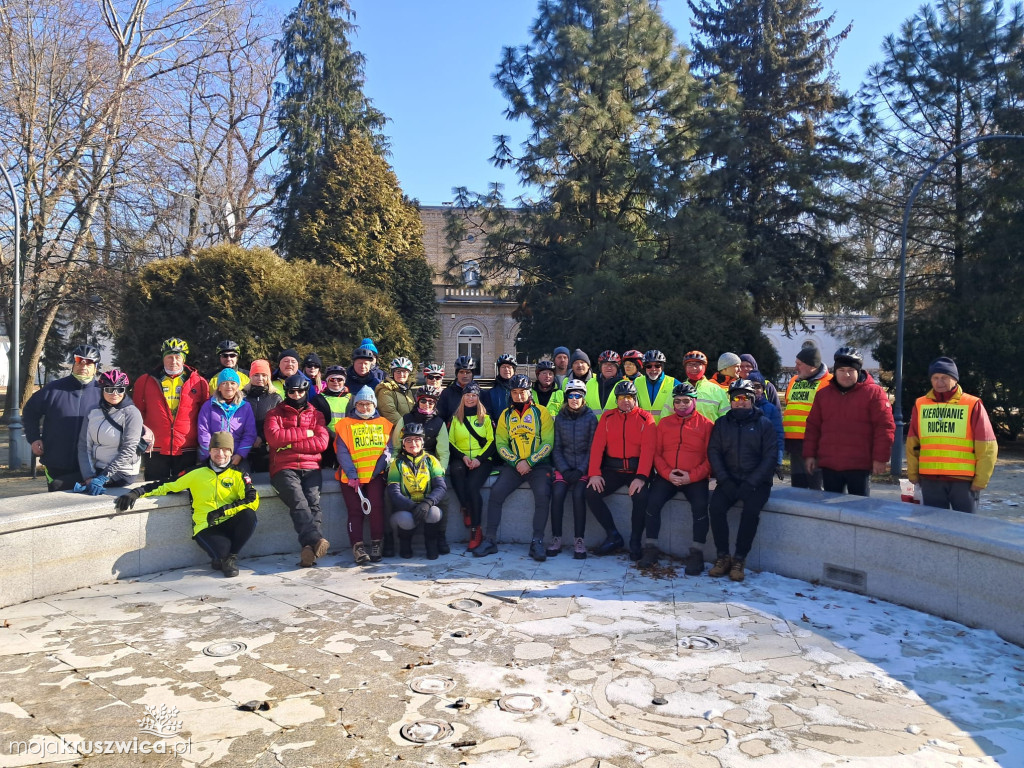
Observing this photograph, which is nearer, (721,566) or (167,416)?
(721,566)

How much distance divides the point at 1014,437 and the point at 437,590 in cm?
1637

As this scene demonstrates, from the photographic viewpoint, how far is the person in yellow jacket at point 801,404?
800cm

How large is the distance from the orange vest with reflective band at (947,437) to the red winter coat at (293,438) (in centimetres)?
514

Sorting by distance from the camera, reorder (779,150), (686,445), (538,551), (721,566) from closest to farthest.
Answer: (721,566) → (686,445) → (538,551) → (779,150)

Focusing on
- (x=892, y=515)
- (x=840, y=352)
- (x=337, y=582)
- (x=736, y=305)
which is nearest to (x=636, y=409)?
(x=840, y=352)

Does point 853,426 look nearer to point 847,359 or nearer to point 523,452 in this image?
point 847,359

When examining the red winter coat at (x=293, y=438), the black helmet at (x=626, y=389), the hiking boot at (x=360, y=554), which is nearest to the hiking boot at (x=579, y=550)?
the black helmet at (x=626, y=389)

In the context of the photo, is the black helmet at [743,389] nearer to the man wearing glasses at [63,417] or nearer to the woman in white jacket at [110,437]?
the woman in white jacket at [110,437]

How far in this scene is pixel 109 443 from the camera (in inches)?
267

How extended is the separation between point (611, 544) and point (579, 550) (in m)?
0.32

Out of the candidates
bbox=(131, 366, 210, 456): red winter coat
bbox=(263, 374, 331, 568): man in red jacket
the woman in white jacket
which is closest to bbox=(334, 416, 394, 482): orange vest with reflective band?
bbox=(263, 374, 331, 568): man in red jacket

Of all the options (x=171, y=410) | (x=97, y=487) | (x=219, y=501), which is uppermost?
(x=171, y=410)

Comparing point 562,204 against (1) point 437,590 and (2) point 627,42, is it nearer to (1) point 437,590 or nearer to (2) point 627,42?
(2) point 627,42

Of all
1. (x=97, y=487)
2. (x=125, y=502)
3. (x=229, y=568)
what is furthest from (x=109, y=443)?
(x=229, y=568)
